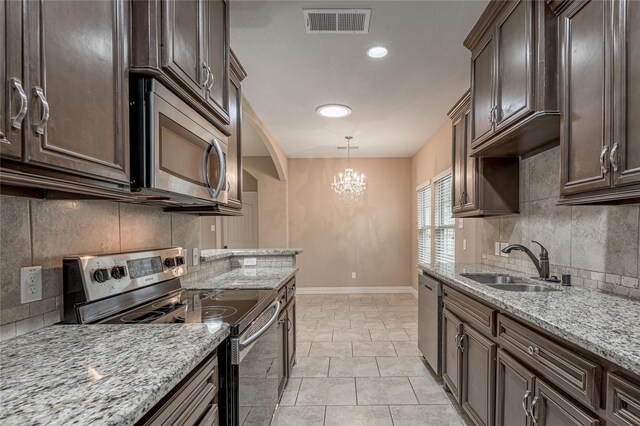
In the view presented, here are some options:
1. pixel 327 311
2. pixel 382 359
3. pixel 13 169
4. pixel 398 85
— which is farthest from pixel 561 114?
pixel 327 311

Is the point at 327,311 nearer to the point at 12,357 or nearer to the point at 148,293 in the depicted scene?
the point at 148,293

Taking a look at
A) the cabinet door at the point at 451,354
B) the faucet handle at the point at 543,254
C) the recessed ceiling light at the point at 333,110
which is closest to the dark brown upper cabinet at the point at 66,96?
the cabinet door at the point at 451,354

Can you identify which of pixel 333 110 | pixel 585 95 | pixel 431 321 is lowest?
pixel 431 321

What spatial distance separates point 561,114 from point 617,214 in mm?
630

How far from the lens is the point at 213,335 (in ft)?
3.72

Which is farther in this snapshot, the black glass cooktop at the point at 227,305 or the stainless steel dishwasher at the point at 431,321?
the stainless steel dishwasher at the point at 431,321

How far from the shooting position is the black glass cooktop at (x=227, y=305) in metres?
1.36

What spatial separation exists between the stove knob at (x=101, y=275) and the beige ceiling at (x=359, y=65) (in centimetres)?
179

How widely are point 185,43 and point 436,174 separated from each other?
14.1ft

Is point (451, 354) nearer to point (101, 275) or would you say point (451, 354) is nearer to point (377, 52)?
point (101, 275)

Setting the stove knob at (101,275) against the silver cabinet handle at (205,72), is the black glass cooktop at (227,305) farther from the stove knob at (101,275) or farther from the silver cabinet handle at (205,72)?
the silver cabinet handle at (205,72)

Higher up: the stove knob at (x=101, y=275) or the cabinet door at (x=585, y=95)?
the cabinet door at (x=585, y=95)

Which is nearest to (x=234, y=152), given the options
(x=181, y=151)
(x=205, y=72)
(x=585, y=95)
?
(x=205, y=72)

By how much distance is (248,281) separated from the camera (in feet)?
7.65
